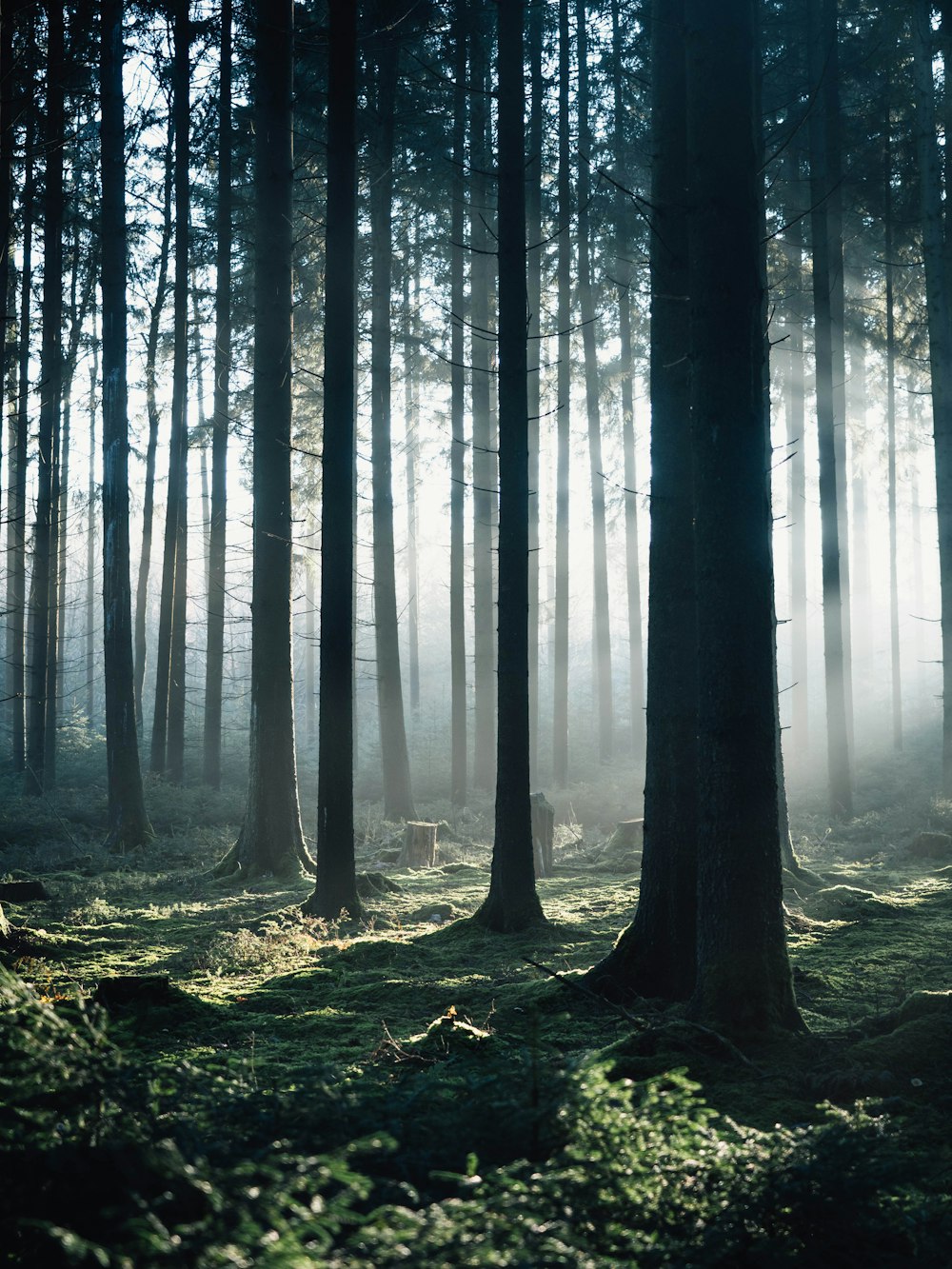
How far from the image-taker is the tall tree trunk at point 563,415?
850 inches

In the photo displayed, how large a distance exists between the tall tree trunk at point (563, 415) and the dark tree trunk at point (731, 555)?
15522mm

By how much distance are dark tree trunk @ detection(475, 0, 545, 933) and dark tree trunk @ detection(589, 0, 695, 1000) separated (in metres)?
2.25

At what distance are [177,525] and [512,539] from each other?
48.6 ft

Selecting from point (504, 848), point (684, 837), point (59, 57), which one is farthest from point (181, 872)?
point (59, 57)

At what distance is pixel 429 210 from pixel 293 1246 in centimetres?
2114

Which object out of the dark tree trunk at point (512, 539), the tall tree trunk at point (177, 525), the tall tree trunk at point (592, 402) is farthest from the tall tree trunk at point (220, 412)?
the dark tree trunk at point (512, 539)

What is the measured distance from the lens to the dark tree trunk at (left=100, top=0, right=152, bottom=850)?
1511 centimetres

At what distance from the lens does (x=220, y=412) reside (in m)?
21.2

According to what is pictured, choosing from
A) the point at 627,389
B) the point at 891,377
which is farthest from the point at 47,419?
the point at 891,377

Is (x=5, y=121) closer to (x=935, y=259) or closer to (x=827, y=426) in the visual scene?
(x=827, y=426)

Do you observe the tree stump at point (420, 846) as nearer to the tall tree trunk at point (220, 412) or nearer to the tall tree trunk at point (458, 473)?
the tall tree trunk at point (458, 473)

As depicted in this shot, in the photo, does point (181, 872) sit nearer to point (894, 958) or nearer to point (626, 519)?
point (894, 958)

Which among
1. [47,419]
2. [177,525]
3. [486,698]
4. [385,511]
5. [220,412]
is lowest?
[486,698]

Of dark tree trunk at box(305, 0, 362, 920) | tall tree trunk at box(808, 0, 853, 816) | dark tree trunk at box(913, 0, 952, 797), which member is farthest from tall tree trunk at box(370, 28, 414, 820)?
dark tree trunk at box(913, 0, 952, 797)
